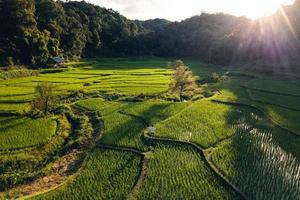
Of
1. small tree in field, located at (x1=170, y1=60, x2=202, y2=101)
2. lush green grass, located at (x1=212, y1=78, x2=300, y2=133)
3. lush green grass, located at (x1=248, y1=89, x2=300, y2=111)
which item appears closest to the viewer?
lush green grass, located at (x1=212, y1=78, x2=300, y2=133)

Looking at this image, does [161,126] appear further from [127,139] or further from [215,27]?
[215,27]

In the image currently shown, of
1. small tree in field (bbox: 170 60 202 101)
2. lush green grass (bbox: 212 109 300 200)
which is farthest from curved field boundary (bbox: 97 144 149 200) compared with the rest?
small tree in field (bbox: 170 60 202 101)

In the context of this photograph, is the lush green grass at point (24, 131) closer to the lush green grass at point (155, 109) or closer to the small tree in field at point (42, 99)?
the small tree in field at point (42, 99)

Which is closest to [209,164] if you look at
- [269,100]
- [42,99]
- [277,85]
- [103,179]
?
[103,179]

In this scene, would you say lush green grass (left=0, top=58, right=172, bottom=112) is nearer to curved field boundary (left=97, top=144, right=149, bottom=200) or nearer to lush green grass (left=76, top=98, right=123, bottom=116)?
lush green grass (left=76, top=98, right=123, bottom=116)

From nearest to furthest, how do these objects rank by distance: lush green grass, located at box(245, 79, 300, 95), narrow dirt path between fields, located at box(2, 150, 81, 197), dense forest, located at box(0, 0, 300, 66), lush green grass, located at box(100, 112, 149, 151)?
narrow dirt path between fields, located at box(2, 150, 81, 197) → lush green grass, located at box(100, 112, 149, 151) → lush green grass, located at box(245, 79, 300, 95) → dense forest, located at box(0, 0, 300, 66)

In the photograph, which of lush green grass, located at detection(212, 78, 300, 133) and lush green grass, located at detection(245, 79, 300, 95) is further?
lush green grass, located at detection(245, 79, 300, 95)

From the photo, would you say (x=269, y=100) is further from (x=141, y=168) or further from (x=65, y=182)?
(x=65, y=182)
